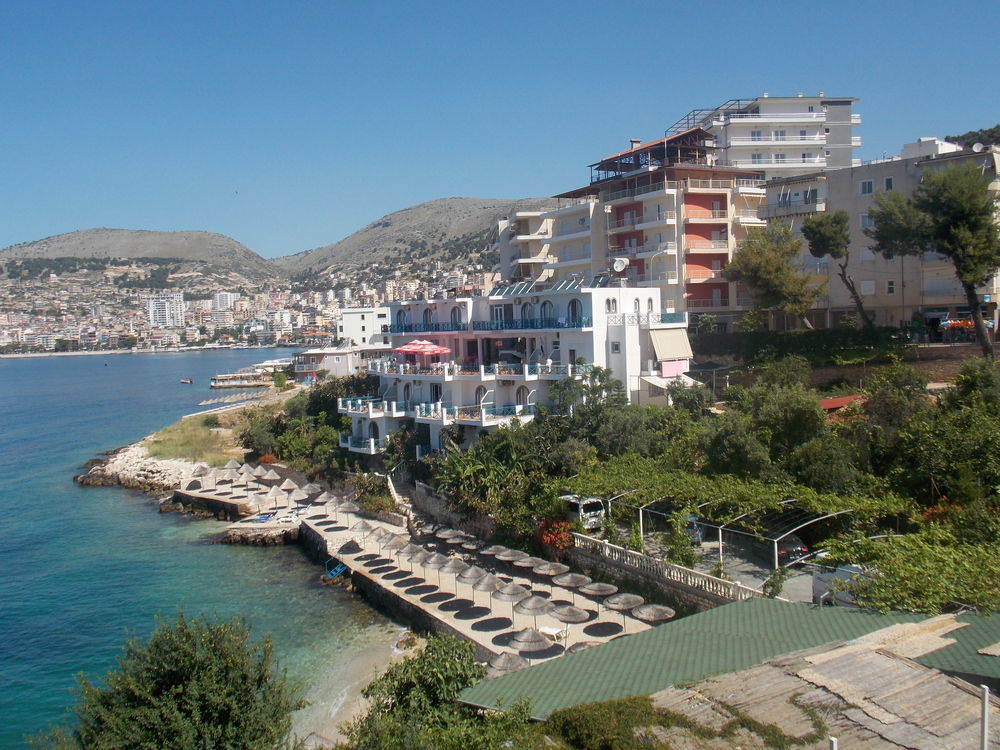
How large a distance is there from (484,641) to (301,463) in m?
20.8

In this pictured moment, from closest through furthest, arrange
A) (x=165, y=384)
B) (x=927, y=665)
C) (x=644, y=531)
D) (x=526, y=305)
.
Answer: (x=927, y=665), (x=644, y=531), (x=526, y=305), (x=165, y=384)

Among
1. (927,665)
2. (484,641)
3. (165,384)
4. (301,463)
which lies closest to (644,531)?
(484,641)

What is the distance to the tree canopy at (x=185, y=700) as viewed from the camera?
10.6 meters

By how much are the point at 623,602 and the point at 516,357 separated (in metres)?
16.2

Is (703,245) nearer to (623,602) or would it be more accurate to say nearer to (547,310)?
(547,310)

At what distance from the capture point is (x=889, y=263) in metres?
33.3

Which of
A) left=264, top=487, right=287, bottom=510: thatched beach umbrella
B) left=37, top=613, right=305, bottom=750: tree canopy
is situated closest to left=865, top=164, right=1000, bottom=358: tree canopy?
left=37, top=613, right=305, bottom=750: tree canopy

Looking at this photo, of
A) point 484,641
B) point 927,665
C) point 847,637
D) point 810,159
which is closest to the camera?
point 927,665

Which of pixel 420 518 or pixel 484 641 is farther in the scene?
pixel 420 518

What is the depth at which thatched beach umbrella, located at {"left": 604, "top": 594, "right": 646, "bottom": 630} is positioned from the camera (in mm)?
17578

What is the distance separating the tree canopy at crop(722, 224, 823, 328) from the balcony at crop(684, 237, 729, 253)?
3.92m

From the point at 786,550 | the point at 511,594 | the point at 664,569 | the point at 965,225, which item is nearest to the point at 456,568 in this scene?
the point at 511,594

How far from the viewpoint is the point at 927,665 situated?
10086 mm

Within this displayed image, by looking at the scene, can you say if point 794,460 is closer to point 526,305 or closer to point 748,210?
point 526,305
